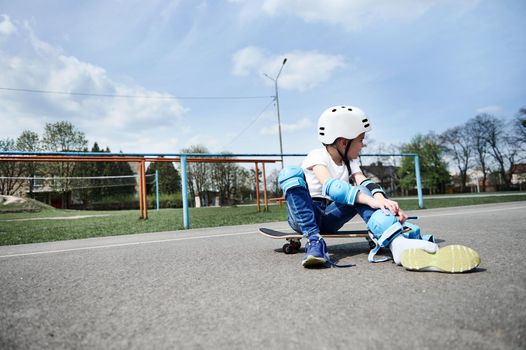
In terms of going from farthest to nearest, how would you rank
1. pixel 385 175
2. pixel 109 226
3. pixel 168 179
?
pixel 385 175 → pixel 168 179 → pixel 109 226

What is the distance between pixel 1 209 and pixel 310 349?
26592mm

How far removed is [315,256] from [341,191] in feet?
1.51

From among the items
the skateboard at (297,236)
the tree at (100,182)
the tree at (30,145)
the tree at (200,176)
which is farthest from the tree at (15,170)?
the skateboard at (297,236)

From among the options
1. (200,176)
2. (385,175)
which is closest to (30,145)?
(200,176)

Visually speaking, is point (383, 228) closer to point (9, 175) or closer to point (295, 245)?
point (295, 245)

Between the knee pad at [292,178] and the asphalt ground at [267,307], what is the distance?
0.51m

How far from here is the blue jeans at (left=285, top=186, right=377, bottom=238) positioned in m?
2.25

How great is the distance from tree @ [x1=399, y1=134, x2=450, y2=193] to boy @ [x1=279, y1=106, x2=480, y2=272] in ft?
189

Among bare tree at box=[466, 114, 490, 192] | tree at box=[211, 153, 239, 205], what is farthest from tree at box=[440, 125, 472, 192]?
tree at box=[211, 153, 239, 205]

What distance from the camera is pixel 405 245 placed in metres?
1.86

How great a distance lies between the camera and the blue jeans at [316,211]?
225cm

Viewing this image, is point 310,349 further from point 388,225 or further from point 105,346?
point 388,225

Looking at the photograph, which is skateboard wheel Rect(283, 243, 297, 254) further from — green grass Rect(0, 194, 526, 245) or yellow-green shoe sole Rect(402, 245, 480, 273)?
green grass Rect(0, 194, 526, 245)

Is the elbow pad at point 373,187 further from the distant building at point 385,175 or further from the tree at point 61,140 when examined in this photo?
the distant building at point 385,175
